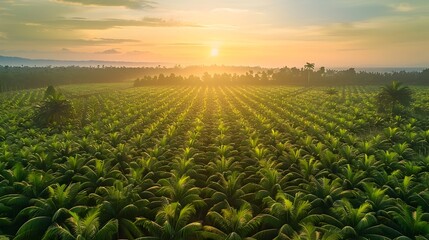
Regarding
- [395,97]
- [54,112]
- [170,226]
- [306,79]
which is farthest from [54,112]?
[306,79]

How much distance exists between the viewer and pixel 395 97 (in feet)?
184

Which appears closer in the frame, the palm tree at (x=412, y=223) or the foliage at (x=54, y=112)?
the palm tree at (x=412, y=223)

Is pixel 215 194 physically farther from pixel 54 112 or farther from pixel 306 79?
pixel 306 79

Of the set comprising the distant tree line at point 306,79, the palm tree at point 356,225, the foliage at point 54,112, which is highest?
the distant tree line at point 306,79

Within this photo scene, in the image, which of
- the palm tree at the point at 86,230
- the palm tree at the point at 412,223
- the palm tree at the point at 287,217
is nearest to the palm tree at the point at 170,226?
the palm tree at the point at 86,230

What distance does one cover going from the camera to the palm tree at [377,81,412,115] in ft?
183

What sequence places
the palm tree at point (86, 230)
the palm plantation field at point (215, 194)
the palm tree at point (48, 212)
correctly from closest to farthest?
the palm tree at point (86, 230)
the palm plantation field at point (215, 194)
the palm tree at point (48, 212)

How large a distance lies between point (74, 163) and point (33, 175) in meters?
4.01

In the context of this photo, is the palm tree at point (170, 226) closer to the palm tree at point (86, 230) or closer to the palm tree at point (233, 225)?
the palm tree at point (233, 225)

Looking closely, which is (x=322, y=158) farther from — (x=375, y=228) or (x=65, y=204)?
(x=65, y=204)

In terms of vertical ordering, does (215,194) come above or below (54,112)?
below

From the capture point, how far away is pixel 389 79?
171125mm

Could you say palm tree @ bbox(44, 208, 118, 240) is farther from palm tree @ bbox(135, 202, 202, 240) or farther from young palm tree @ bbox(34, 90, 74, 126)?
young palm tree @ bbox(34, 90, 74, 126)

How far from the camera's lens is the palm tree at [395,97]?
183 ft
